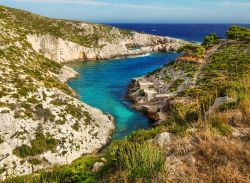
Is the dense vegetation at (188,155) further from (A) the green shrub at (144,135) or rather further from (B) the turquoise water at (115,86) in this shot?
(B) the turquoise water at (115,86)

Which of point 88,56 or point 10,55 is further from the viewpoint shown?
point 88,56

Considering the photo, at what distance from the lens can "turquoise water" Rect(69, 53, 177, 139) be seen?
45.9m

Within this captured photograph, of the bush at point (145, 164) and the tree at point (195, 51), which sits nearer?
the bush at point (145, 164)

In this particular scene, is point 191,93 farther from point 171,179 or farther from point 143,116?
point 171,179

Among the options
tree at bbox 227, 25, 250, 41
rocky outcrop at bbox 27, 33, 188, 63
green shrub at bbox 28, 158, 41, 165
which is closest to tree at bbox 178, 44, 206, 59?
tree at bbox 227, 25, 250, 41

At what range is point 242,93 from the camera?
45.6 ft

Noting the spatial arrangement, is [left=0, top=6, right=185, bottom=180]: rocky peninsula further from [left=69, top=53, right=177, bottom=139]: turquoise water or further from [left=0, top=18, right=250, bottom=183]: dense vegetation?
[left=0, top=18, right=250, bottom=183]: dense vegetation

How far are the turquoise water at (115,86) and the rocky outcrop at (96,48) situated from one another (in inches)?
274

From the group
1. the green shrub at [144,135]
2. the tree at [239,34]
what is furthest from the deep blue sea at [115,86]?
the tree at [239,34]

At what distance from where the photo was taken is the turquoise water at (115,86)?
4594 cm

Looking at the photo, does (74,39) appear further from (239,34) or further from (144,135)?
(144,135)

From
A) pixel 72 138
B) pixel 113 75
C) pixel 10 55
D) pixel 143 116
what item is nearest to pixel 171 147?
pixel 72 138

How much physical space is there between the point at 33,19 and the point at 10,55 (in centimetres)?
6161

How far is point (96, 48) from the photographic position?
12025cm
